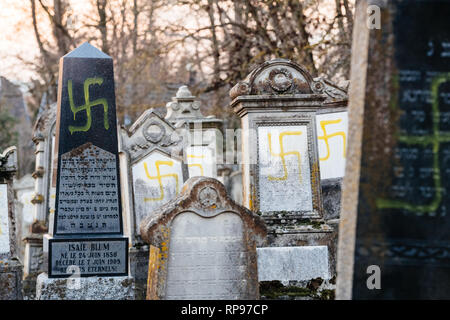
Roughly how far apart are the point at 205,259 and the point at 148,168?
16.0 feet

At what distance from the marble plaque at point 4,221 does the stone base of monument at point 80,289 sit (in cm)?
124

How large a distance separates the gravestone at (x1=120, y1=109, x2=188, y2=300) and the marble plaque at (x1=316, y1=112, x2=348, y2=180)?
2101 mm

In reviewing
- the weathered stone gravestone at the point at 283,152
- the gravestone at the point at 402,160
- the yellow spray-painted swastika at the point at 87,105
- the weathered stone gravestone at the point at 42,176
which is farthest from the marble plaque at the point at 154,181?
the gravestone at the point at 402,160

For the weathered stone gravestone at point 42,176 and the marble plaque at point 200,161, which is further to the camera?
the marble plaque at point 200,161

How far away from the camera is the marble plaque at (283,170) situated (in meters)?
9.33

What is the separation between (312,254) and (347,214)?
4.93 meters

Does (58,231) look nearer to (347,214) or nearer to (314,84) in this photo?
(314,84)

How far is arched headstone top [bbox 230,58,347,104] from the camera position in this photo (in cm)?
944

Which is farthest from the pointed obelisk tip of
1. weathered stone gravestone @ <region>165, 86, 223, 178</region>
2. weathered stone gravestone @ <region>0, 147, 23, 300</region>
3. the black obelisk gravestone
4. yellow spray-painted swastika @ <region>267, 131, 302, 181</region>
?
weathered stone gravestone @ <region>165, 86, 223, 178</region>

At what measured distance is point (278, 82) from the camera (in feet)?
31.1

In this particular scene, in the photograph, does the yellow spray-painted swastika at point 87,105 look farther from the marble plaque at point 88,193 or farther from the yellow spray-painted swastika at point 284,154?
the yellow spray-painted swastika at point 284,154

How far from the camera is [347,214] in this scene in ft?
13.9

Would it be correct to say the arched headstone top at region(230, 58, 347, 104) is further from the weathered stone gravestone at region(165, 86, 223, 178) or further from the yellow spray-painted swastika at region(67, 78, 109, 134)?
the weathered stone gravestone at region(165, 86, 223, 178)
